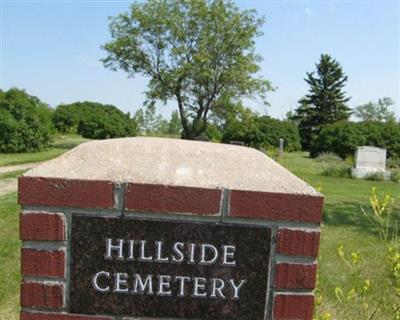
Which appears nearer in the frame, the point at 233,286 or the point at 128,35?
the point at 233,286

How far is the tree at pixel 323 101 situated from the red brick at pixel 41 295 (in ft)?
157

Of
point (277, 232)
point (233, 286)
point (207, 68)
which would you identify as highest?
point (207, 68)

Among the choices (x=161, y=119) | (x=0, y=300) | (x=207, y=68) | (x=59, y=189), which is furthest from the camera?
(x=161, y=119)

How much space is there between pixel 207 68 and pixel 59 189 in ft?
90.9

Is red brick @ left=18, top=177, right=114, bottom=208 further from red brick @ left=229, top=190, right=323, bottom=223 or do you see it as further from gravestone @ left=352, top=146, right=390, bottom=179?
gravestone @ left=352, top=146, right=390, bottom=179

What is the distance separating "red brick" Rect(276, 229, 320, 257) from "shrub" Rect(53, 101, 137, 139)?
31069 mm

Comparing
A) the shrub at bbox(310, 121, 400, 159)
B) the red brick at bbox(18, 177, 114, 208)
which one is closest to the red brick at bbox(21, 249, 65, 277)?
the red brick at bbox(18, 177, 114, 208)

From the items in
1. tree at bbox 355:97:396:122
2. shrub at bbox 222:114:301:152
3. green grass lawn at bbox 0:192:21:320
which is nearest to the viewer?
green grass lawn at bbox 0:192:21:320

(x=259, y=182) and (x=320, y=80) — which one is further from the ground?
(x=320, y=80)

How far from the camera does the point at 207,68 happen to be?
28.6 metres

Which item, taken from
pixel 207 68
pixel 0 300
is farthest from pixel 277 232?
pixel 207 68

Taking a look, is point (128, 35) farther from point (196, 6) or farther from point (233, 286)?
point (233, 286)

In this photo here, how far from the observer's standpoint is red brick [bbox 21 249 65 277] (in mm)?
1501

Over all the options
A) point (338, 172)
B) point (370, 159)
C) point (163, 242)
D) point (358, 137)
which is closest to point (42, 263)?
point (163, 242)
